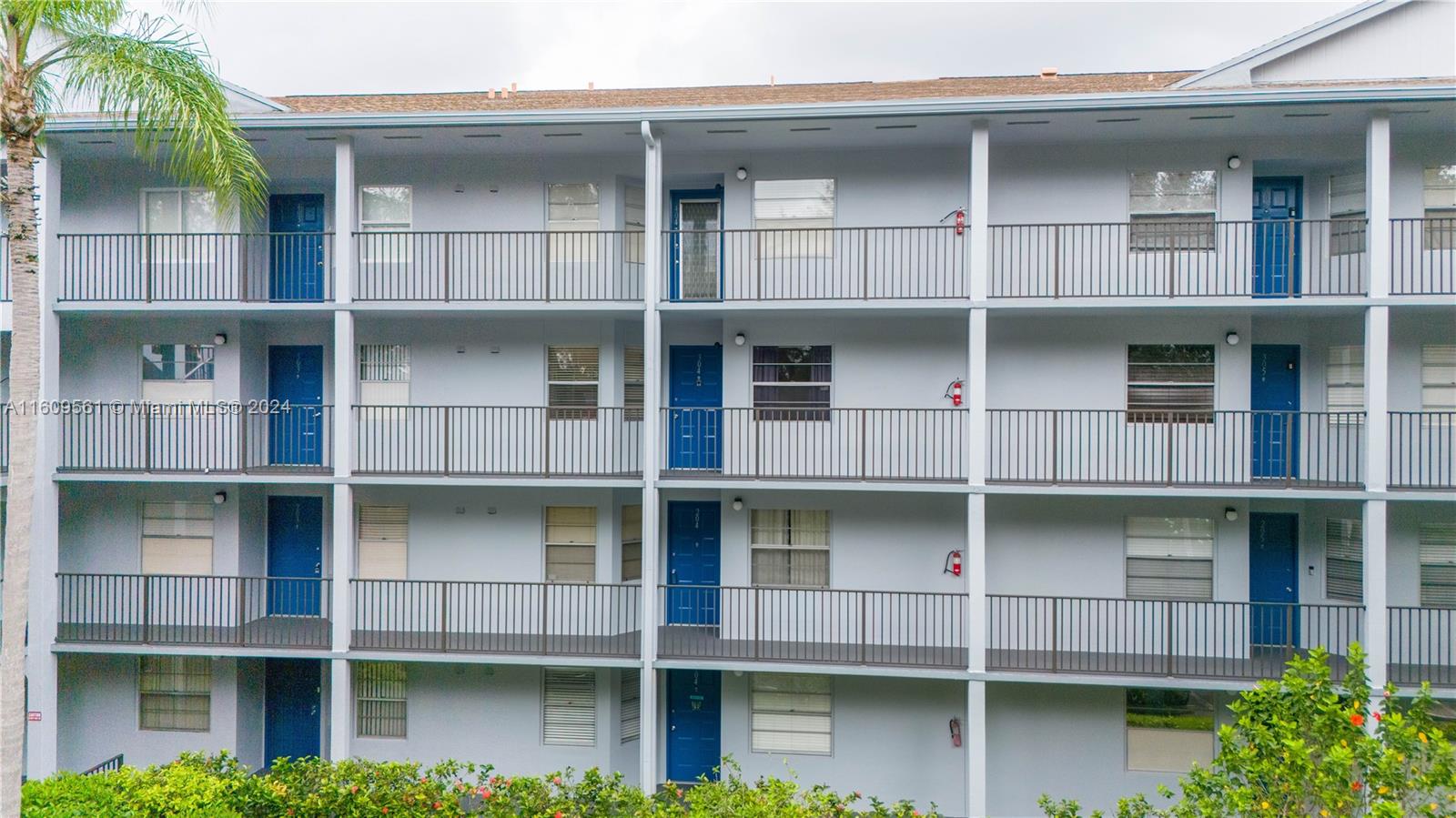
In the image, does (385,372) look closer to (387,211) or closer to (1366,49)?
(387,211)

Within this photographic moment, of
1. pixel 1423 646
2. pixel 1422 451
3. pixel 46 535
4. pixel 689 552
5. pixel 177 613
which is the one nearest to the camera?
pixel 1423 646

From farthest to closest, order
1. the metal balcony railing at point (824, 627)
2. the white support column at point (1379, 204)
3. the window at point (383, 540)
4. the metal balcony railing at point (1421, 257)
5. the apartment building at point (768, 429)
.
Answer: the window at point (383, 540) → the metal balcony railing at point (824, 627) → the apartment building at point (768, 429) → the metal balcony railing at point (1421, 257) → the white support column at point (1379, 204)

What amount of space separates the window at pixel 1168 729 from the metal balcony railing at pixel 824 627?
2.72m

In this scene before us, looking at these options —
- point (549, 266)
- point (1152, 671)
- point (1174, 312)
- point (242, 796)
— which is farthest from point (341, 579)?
point (1174, 312)

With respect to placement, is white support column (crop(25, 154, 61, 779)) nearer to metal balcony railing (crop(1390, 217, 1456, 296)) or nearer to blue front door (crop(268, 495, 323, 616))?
blue front door (crop(268, 495, 323, 616))

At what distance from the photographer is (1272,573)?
12984mm

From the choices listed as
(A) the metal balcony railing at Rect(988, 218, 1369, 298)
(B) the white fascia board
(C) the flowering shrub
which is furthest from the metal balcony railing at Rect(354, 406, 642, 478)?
(C) the flowering shrub

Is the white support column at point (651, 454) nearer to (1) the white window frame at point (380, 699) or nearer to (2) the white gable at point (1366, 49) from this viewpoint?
(1) the white window frame at point (380, 699)

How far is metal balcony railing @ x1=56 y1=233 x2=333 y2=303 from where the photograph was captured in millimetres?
13711

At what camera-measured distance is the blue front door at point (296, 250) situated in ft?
47.1

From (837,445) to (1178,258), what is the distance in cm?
538

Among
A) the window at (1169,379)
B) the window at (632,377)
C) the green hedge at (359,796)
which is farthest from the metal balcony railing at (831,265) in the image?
the green hedge at (359,796)

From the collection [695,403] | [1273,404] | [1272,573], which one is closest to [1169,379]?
[1273,404]

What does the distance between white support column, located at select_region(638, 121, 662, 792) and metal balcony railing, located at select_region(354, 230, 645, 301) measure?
42.9 inches
